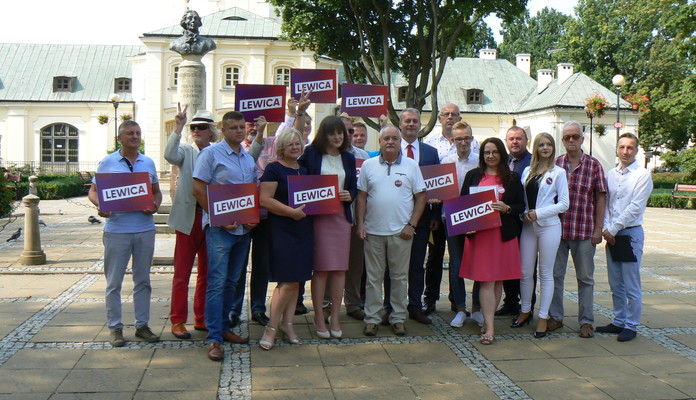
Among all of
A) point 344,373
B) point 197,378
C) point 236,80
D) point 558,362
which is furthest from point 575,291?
point 236,80

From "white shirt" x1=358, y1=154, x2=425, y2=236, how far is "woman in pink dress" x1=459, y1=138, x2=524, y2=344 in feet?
2.28

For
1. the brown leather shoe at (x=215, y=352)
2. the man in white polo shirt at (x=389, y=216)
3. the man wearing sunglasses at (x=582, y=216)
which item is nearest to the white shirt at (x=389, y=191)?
the man in white polo shirt at (x=389, y=216)

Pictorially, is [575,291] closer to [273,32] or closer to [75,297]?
[75,297]

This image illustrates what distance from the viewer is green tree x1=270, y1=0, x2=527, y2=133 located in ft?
57.9

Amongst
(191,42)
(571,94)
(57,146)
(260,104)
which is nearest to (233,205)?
(260,104)

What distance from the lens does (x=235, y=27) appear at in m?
39.6

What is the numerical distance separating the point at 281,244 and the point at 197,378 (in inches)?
52.2

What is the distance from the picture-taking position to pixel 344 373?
5.23 meters

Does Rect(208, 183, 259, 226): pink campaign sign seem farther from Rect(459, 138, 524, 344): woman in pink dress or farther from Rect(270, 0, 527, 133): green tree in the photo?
Rect(270, 0, 527, 133): green tree

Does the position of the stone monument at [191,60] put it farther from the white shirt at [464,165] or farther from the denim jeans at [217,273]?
the denim jeans at [217,273]

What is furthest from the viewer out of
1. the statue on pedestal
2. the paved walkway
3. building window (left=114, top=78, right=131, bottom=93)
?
building window (left=114, top=78, right=131, bottom=93)

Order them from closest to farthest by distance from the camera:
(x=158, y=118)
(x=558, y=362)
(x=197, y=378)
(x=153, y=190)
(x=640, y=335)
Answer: (x=197, y=378) < (x=558, y=362) < (x=153, y=190) < (x=640, y=335) < (x=158, y=118)

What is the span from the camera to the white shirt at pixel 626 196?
6.27 meters

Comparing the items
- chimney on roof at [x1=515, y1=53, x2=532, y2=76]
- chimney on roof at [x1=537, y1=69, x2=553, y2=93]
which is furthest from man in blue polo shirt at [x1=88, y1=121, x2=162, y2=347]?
chimney on roof at [x1=515, y1=53, x2=532, y2=76]
